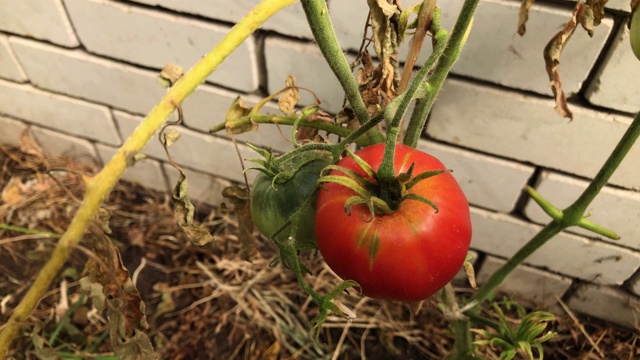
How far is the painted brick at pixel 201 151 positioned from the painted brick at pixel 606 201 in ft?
1.93

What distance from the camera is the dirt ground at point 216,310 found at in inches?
43.6

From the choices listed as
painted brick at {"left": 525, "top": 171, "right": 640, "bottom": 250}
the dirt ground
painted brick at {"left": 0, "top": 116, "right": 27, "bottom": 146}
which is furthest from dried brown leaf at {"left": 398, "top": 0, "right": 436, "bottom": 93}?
painted brick at {"left": 0, "top": 116, "right": 27, "bottom": 146}

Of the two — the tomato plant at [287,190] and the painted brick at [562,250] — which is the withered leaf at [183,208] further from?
the painted brick at [562,250]

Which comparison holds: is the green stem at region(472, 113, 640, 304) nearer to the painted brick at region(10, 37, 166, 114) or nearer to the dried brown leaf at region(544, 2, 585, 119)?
the dried brown leaf at region(544, 2, 585, 119)

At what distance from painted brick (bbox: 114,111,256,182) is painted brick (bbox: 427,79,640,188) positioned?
442mm

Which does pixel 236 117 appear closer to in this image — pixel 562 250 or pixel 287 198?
pixel 287 198

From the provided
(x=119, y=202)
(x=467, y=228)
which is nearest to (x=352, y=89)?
(x=467, y=228)

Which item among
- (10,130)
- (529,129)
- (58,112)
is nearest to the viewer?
(529,129)

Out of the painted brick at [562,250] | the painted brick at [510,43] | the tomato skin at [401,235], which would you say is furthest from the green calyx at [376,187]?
the painted brick at [562,250]

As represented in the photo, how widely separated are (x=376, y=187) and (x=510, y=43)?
436mm

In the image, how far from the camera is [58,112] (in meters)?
1.28

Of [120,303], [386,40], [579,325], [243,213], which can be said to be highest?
[579,325]

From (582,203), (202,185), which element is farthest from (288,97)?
(202,185)

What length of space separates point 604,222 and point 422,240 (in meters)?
0.66
